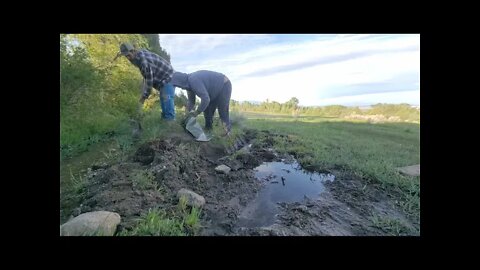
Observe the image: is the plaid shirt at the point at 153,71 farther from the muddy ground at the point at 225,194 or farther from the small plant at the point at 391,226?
the small plant at the point at 391,226

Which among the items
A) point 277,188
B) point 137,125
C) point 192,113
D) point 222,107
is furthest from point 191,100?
point 277,188

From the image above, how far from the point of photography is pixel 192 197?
251 centimetres

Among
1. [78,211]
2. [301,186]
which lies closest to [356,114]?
[301,186]

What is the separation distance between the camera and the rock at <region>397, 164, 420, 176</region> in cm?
272

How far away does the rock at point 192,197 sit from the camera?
2.47m

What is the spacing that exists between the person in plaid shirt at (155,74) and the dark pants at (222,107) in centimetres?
39

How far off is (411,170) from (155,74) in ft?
8.91

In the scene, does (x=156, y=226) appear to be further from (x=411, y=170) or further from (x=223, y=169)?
(x=411, y=170)

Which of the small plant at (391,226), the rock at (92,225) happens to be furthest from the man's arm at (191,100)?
the small plant at (391,226)

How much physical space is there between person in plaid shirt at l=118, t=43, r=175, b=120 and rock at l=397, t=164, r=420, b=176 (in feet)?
7.81

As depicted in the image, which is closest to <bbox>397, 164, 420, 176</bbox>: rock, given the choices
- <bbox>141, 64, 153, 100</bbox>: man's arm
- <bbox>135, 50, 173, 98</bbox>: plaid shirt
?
<bbox>135, 50, 173, 98</bbox>: plaid shirt

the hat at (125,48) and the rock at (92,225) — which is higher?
the hat at (125,48)
